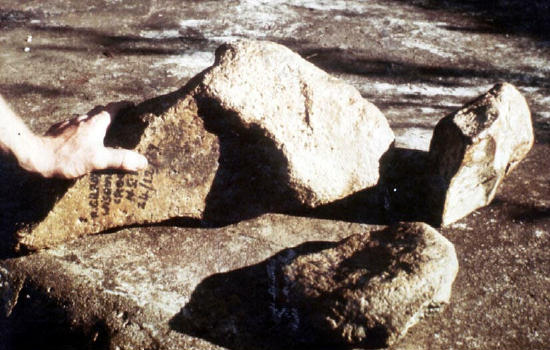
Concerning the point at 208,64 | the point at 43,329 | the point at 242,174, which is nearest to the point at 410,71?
the point at 208,64

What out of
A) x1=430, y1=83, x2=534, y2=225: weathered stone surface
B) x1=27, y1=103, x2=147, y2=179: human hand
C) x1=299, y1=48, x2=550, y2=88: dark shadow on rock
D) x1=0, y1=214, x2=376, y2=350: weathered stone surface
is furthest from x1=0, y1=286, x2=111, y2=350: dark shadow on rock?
x1=299, y1=48, x2=550, y2=88: dark shadow on rock

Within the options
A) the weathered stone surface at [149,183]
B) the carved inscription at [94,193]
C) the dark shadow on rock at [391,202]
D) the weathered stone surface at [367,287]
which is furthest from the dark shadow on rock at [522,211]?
the carved inscription at [94,193]

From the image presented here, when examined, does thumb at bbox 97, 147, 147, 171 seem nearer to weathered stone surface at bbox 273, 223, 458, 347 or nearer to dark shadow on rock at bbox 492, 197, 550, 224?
weathered stone surface at bbox 273, 223, 458, 347

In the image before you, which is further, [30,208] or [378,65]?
[378,65]

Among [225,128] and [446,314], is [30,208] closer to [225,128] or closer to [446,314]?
[225,128]

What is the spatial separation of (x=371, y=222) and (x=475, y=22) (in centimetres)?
260

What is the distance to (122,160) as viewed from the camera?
203cm

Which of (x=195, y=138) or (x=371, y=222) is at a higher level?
(x=195, y=138)

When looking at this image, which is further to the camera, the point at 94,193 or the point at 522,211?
the point at 522,211

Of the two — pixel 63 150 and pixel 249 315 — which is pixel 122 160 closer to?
pixel 63 150

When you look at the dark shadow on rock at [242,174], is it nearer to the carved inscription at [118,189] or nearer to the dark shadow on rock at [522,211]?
the carved inscription at [118,189]

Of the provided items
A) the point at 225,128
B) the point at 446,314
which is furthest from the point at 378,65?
the point at 446,314

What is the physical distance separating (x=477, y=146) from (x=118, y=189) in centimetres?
146

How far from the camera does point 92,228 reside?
218 centimetres
